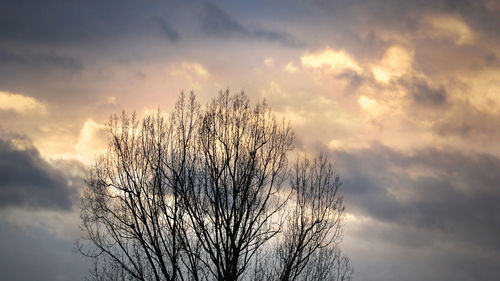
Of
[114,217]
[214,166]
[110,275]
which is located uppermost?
[214,166]

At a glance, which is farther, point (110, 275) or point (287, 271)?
point (110, 275)

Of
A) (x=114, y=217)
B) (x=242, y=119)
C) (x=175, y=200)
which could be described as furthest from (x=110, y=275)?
(x=242, y=119)

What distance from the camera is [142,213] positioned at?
57.0 feet

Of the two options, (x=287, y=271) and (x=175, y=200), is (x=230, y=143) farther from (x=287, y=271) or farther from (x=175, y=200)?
(x=287, y=271)

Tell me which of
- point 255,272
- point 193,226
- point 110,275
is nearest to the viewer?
point 193,226

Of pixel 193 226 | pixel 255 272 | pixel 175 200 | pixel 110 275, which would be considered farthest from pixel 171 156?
pixel 110 275

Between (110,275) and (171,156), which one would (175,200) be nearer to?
(171,156)

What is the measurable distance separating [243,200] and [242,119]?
2.78 metres

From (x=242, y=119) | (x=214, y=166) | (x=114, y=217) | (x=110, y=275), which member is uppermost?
(x=242, y=119)

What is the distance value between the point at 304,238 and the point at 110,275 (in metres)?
→ 8.88

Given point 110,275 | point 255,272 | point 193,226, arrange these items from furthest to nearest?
point 110,275 → point 255,272 → point 193,226

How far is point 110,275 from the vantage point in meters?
21.7

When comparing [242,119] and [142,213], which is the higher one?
[242,119]

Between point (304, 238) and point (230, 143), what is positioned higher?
point (230, 143)
